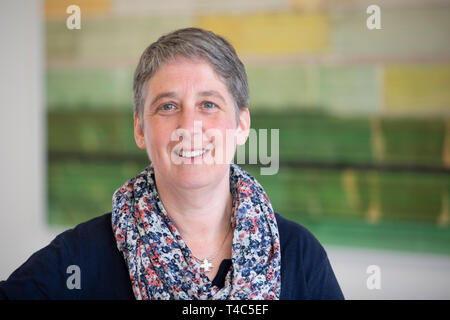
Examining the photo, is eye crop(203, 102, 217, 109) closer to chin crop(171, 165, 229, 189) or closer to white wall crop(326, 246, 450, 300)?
Result: chin crop(171, 165, 229, 189)

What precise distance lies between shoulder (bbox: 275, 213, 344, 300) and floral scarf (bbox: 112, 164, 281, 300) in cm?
4

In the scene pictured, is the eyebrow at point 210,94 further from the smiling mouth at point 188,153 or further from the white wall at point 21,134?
the white wall at point 21,134

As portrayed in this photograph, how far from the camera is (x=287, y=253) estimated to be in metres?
1.33

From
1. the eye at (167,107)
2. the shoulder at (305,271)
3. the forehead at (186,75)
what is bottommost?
the shoulder at (305,271)

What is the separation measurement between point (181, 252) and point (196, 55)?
21.1 inches

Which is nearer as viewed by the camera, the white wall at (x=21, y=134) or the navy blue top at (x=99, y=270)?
the navy blue top at (x=99, y=270)

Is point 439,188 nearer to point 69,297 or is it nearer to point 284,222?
point 284,222

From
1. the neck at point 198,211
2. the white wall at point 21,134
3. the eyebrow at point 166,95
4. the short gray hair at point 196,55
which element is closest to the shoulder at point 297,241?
the neck at point 198,211

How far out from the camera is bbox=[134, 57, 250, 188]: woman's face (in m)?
1.23

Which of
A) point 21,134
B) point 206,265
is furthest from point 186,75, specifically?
point 21,134

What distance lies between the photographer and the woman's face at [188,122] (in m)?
1.23

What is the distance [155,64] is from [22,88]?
94.5 inches

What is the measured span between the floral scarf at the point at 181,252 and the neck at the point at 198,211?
0.11 feet

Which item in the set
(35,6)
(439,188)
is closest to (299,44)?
(439,188)
